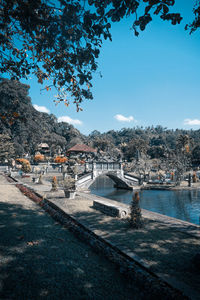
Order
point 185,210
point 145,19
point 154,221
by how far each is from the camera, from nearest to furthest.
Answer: point 145,19 → point 154,221 → point 185,210

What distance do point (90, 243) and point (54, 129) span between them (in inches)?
3863

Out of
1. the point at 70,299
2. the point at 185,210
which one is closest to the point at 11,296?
the point at 70,299

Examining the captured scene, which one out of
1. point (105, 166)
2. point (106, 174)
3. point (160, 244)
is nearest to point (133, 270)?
point (160, 244)

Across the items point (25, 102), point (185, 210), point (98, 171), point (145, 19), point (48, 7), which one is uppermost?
point (25, 102)

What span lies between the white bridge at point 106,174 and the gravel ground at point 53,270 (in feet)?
57.7

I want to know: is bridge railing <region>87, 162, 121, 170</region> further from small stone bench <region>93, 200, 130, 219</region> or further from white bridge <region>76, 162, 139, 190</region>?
small stone bench <region>93, 200, 130, 219</region>

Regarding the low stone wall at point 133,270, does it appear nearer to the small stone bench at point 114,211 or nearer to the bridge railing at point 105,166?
the small stone bench at point 114,211

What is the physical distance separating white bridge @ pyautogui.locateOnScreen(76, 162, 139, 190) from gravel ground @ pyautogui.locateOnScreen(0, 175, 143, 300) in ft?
57.7

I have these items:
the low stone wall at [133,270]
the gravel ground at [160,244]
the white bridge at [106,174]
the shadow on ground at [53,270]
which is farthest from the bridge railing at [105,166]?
the shadow on ground at [53,270]

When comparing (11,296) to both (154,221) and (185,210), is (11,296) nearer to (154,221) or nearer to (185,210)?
(154,221)

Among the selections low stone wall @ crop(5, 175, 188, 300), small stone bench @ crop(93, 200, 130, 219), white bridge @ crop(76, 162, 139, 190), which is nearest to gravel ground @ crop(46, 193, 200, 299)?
low stone wall @ crop(5, 175, 188, 300)

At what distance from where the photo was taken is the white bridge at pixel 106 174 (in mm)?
24794

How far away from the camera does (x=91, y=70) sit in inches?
211

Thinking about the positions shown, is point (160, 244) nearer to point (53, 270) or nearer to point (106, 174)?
point (53, 270)
